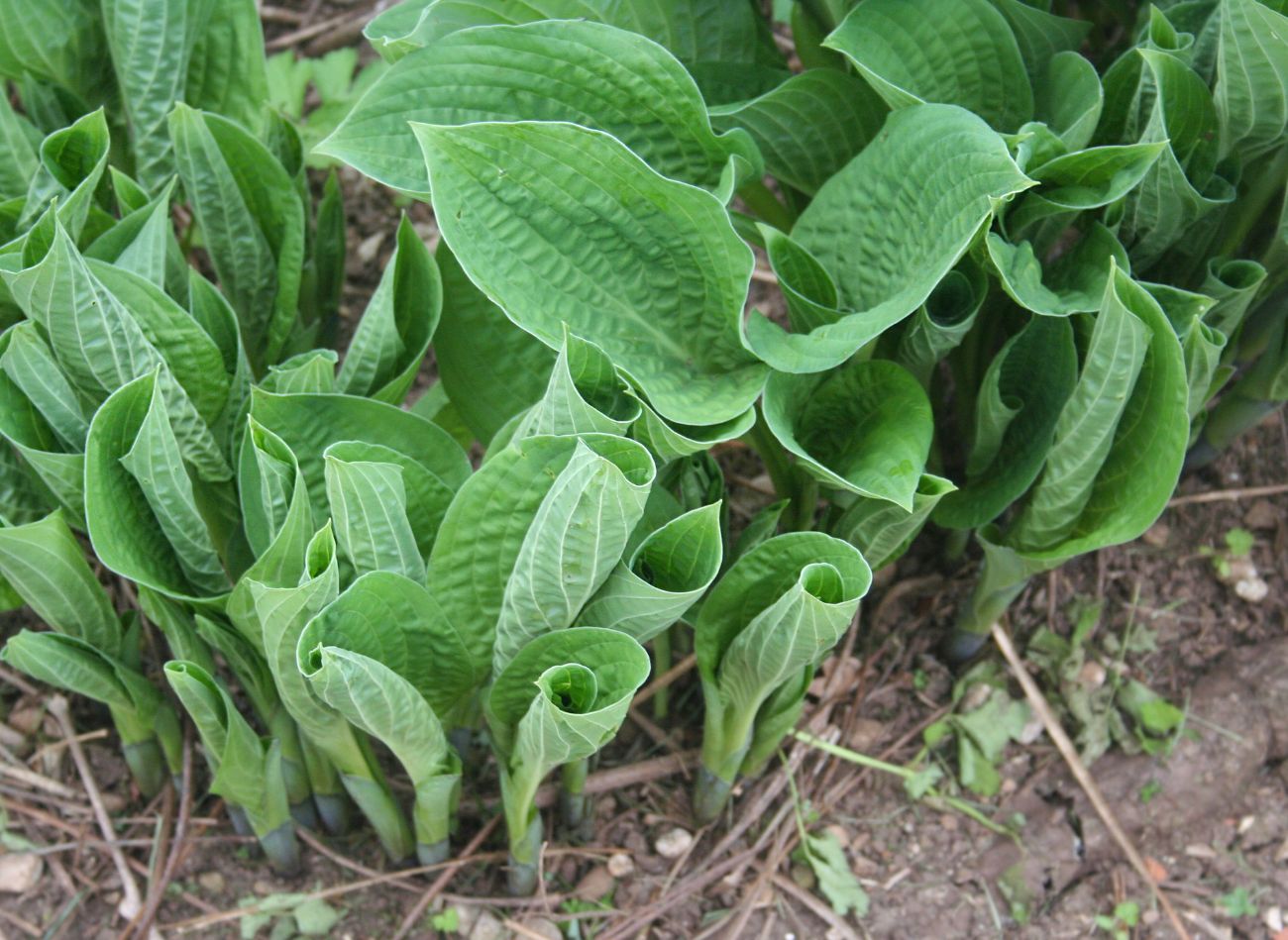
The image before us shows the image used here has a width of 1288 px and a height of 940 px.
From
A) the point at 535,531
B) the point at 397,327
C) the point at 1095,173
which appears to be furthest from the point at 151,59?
the point at 1095,173

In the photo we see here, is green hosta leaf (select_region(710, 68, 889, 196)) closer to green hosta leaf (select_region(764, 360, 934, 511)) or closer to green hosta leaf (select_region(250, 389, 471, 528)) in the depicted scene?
green hosta leaf (select_region(764, 360, 934, 511))

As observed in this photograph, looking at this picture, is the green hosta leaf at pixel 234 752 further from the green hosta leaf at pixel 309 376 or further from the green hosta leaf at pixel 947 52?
the green hosta leaf at pixel 947 52

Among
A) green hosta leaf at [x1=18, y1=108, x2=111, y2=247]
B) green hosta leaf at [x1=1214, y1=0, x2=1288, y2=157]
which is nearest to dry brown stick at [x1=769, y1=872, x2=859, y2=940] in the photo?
green hosta leaf at [x1=1214, y1=0, x2=1288, y2=157]

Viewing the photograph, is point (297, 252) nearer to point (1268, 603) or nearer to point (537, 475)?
point (537, 475)

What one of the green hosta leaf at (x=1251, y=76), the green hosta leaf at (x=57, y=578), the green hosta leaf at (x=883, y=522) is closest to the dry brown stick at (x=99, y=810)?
the green hosta leaf at (x=57, y=578)

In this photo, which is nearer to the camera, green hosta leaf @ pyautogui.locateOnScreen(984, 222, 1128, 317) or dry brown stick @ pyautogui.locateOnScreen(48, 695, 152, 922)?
green hosta leaf @ pyautogui.locateOnScreen(984, 222, 1128, 317)
